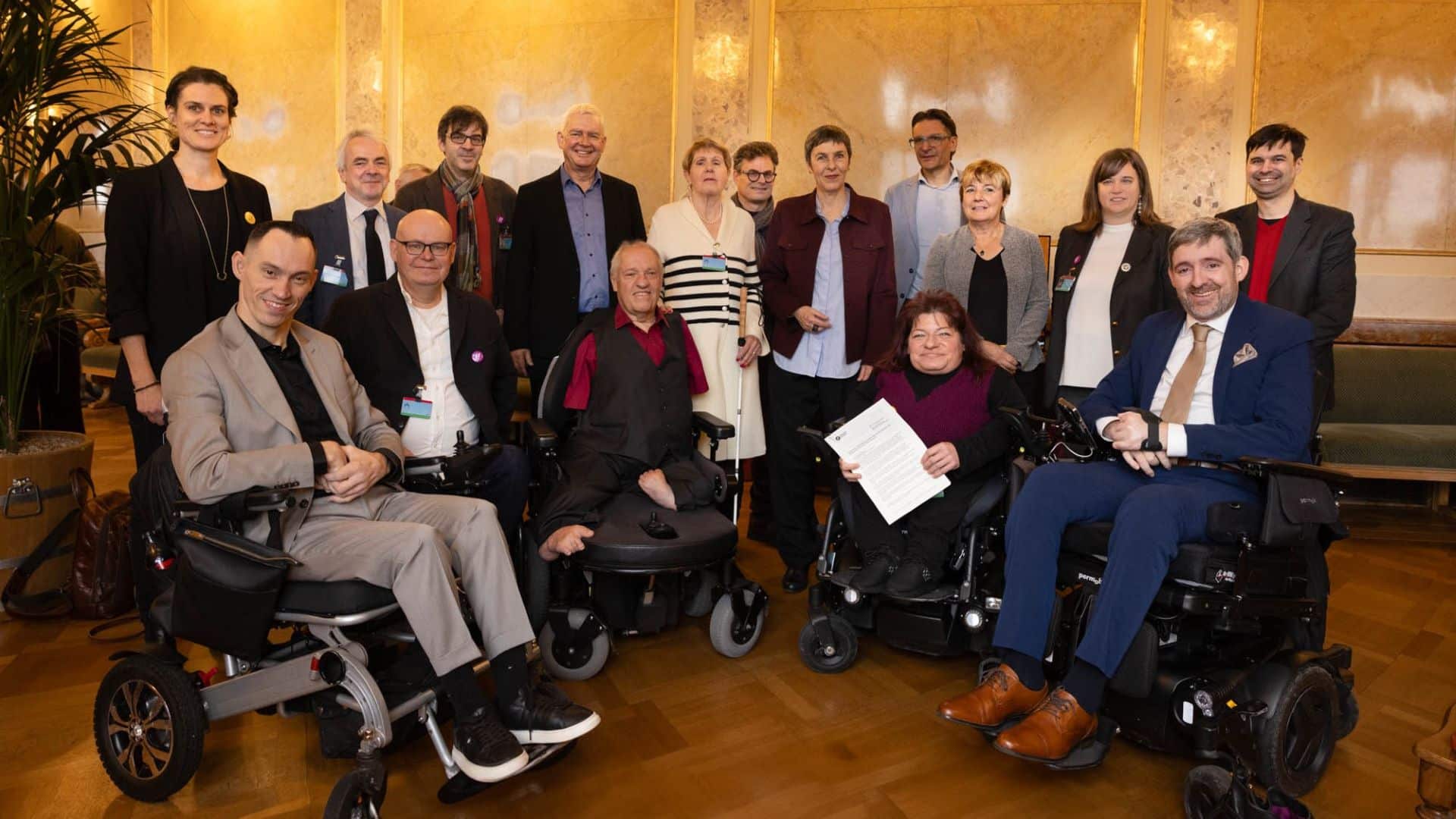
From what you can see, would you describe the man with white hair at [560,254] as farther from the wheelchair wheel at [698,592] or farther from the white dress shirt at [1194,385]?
the white dress shirt at [1194,385]

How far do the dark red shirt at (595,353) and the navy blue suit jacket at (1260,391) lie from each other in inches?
62.4

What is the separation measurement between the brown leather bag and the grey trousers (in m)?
1.49

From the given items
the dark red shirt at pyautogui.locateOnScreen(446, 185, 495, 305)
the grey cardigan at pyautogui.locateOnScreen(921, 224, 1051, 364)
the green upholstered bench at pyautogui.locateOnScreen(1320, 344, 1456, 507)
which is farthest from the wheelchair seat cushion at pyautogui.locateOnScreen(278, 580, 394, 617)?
the green upholstered bench at pyautogui.locateOnScreen(1320, 344, 1456, 507)

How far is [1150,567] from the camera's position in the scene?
7.91 ft

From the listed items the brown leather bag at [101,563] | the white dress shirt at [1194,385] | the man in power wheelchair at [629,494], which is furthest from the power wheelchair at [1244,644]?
the brown leather bag at [101,563]

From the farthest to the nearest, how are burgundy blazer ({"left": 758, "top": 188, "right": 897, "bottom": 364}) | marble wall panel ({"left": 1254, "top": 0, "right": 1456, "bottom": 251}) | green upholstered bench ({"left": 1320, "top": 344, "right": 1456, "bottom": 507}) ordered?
marble wall panel ({"left": 1254, "top": 0, "right": 1456, "bottom": 251}), green upholstered bench ({"left": 1320, "top": 344, "right": 1456, "bottom": 507}), burgundy blazer ({"left": 758, "top": 188, "right": 897, "bottom": 364})

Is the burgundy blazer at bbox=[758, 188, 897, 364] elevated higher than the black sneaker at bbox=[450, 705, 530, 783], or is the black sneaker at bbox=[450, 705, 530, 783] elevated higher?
the burgundy blazer at bbox=[758, 188, 897, 364]

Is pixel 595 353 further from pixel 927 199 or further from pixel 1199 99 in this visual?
pixel 1199 99

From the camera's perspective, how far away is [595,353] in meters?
3.42

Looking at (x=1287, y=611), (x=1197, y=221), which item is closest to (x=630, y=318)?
(x=1197, y=221)

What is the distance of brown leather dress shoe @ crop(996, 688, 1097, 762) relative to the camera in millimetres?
2352

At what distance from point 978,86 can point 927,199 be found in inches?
111

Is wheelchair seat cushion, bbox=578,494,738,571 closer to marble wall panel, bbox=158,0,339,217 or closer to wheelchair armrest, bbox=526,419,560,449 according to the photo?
wheelchair armrest, bbox=526,419,560,449

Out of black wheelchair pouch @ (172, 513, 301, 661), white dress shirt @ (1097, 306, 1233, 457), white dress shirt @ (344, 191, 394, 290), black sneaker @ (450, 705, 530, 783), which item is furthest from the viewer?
white dress shirt @ (344, 191, 394, 290)
